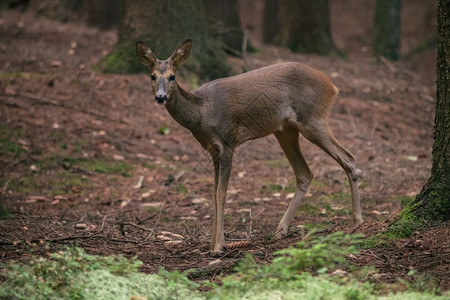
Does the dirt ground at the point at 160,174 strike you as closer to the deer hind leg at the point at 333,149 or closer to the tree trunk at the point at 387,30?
the deer hind leg at the point at 333,149

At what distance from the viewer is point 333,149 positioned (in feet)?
22.7

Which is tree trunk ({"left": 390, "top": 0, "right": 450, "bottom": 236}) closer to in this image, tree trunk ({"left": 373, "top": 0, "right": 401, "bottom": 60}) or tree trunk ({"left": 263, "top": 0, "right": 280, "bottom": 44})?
tree trunk ({"left": 373, "top": 0, "right": 401, "bottom": 60})

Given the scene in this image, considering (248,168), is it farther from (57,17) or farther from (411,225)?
(57,17)

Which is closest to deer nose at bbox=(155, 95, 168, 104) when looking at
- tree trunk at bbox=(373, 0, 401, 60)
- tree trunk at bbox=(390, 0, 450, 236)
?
tree trunk at bbox=(390, 0, 450, 236)

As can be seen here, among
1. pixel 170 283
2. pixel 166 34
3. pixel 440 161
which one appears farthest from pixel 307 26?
pixel 170 283

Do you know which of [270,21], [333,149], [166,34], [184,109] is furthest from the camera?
[270,21]

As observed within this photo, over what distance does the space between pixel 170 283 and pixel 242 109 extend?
250 cm

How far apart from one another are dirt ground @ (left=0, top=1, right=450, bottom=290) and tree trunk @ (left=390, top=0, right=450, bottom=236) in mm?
219

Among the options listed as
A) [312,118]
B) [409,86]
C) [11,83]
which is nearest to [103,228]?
[312,118]

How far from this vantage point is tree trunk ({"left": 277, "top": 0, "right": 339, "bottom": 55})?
58.2ft

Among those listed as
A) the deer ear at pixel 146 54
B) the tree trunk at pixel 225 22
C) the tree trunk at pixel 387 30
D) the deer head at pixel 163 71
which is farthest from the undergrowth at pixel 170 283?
the tree trunk at pixel 387 30

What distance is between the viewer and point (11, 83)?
11469 mm

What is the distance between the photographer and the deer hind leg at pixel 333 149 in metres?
6.81

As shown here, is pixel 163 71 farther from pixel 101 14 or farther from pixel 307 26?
pixel 101 14
